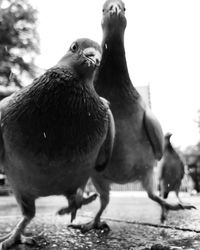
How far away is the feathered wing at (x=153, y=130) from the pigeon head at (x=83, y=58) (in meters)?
1.06

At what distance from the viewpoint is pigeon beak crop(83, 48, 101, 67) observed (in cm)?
203

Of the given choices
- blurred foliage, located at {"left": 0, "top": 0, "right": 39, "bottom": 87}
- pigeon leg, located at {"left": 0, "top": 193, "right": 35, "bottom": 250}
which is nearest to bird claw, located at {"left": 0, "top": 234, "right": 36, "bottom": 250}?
pigeon leg, located at {"left": 0, "top": 193, "right": 35, "bottom": 250}

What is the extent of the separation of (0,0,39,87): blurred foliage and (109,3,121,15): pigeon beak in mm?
8471

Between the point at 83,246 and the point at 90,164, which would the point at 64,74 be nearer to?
the point at 90,164

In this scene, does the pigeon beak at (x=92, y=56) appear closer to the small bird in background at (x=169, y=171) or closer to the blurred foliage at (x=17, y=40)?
the small bird in background at (x=169, y=171)

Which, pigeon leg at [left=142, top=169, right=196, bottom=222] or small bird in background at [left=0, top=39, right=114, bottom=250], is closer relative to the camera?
small bird in background at [left=0, top=39, right=114, bottom=250]

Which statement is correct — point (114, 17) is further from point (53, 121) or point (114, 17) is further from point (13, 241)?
point (13, 241)

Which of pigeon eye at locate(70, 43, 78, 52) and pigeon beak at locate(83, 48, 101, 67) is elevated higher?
pigeon eye at locate(70, 43, 78, 52)

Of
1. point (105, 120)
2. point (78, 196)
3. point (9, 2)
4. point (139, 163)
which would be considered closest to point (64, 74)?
point (105, 120)

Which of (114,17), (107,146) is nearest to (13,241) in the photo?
(107,146)

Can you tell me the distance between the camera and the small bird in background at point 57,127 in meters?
1.99

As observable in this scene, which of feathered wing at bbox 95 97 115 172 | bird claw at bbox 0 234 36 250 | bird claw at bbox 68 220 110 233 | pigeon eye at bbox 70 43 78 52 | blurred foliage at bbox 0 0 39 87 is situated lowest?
bird claw at bbox 68 220 110 233

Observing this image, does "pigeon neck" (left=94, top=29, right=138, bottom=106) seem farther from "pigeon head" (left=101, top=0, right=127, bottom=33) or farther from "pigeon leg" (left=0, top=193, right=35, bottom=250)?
"pigeon leg" (left=0, top=193, right=35, bottom=250)

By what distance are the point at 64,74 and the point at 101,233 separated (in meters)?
1.50
